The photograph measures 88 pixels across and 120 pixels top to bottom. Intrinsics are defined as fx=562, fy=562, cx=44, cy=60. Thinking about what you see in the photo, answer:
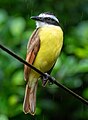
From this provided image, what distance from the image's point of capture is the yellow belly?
421 cm

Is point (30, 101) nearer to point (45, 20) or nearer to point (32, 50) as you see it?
point (32, 50)

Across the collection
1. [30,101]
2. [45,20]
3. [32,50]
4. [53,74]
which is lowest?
[53,74]

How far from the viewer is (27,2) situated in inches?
249

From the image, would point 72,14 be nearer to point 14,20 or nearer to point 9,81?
point 14,20

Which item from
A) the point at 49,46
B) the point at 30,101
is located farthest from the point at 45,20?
the point at 30,101

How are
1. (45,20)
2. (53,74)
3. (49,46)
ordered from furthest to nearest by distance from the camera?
(53,74), (45,20), (49,46)

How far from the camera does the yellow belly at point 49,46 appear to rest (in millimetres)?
4215

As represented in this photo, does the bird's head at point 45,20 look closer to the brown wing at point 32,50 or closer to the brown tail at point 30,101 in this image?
the brown wing at point 32,50

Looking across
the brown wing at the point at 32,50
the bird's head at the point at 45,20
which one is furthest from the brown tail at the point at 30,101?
the bird's head at the point at 45,20

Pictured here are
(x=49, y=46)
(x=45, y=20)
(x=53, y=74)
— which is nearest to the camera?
(x=49, y=46)

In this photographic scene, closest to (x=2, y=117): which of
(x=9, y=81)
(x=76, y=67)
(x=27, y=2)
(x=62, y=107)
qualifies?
(x=9, y=81)

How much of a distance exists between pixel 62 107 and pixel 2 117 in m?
1.21

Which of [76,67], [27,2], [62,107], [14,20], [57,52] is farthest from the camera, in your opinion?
[27,2]

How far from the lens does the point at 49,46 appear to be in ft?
13.8
